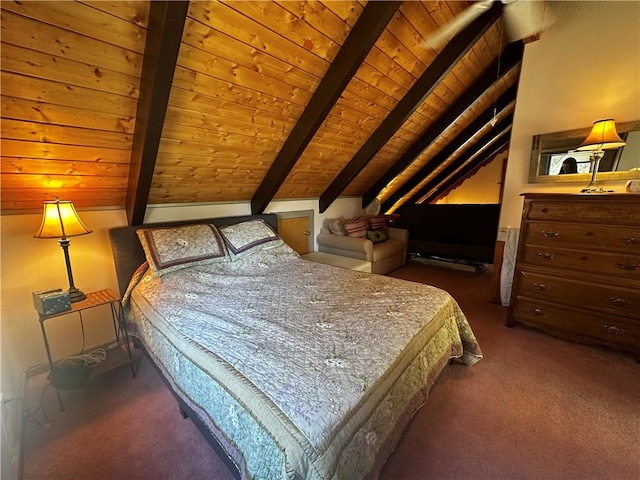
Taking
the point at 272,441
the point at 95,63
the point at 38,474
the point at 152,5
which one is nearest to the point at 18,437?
the point at 38,474

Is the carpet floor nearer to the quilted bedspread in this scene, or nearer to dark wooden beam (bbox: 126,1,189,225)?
the quilted bedspread

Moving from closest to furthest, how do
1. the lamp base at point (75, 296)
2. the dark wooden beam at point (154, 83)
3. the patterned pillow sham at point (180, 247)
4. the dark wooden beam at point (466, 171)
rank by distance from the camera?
the dark wooden beam at point (154, 83) → the lamp base at point (75, 296) → the patterned pillow sham at point (180, 247) → the dark wooden beam at point (466, 171)

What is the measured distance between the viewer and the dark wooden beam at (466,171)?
5041 millimetres

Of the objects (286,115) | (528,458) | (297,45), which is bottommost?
(528,458)

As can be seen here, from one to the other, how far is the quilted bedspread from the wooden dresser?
92cm

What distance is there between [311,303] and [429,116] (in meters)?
2.82

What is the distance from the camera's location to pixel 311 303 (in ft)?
5.31

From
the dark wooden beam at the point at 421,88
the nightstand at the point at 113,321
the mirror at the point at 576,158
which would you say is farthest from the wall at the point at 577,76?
the nightstand at the point at 113,321

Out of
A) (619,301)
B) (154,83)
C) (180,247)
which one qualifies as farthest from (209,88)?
(619,301)

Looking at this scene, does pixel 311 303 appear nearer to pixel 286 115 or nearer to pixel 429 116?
pixel 286 115

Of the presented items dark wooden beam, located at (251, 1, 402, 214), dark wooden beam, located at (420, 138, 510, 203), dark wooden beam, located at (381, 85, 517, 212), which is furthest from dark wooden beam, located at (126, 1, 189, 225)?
dark wooden beam, located at (420, 138, 510, 203)

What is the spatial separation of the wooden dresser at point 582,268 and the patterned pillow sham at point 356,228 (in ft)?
6.40

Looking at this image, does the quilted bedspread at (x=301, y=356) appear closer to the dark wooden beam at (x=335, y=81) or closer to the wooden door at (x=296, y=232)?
the dark wooden beam at (x=335, y=81)

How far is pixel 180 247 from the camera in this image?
82.4 inches
